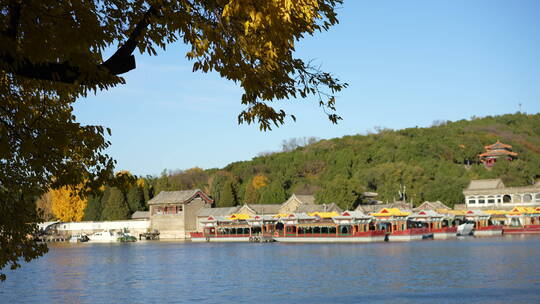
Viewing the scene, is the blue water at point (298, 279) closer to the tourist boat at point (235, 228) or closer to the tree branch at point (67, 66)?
the tree branch at point (67, 66)

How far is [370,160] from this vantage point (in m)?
121

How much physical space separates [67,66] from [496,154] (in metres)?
114

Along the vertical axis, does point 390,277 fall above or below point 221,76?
below

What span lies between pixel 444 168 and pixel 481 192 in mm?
17281

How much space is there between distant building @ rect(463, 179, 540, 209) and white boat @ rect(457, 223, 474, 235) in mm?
10843

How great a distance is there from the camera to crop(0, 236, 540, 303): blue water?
27625 mm

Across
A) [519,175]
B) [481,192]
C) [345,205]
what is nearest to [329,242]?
[345,205]

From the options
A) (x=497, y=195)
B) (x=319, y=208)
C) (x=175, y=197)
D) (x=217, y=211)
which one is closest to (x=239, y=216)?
(x=217, y=211)

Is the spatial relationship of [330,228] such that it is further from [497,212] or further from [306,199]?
[497,212]

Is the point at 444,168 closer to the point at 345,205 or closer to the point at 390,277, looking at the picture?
the point at 345,205

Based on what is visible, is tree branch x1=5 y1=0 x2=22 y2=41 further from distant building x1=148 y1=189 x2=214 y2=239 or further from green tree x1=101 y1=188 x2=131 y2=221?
green tree x1=101 y1=188 x2=131 y2=221

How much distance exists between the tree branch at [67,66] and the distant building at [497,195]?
85186mm

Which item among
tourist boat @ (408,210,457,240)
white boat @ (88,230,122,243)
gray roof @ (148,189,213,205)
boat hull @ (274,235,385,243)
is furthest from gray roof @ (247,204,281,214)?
white boat @ (88,230,122,243)

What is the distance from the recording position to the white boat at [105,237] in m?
93.2
